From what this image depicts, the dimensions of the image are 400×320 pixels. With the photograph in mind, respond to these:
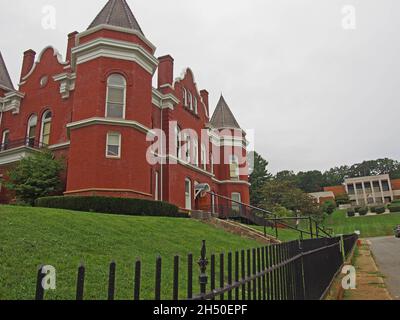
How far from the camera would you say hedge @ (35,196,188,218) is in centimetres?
1543

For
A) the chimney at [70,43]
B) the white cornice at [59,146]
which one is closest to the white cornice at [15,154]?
the white cornice at [59,146]

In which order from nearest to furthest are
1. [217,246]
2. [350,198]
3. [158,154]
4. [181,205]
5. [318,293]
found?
[318,293] < [217,246] < [158,154] < [181,205] < [350,198]

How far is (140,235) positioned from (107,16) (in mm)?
15527

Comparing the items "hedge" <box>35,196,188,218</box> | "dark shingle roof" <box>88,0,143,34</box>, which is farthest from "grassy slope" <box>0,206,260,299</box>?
"dark shingle roof" <box>88,0,143,34</box>

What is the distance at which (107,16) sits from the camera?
21.0 meters

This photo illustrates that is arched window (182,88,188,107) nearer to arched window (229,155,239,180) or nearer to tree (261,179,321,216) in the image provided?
arched window (229,155,239,180)

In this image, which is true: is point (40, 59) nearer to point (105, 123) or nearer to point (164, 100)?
point (164, 100)

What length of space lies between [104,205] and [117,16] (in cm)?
1210

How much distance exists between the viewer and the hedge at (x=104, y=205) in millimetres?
15430

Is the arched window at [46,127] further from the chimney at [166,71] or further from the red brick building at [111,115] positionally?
the chimney at [166,71]

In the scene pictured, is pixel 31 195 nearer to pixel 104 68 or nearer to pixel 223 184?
pixel 104 68

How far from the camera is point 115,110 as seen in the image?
62.2 feet

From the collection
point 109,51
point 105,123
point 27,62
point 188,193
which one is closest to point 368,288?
point 105,123
